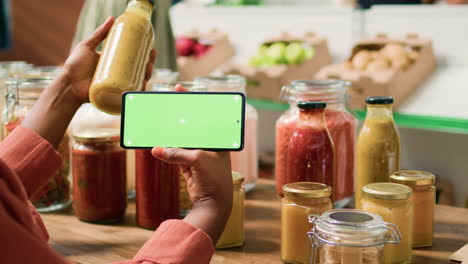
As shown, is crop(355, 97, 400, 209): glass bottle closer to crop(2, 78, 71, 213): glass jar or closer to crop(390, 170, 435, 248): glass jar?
crop(390, 170, 435, 248): glass jar

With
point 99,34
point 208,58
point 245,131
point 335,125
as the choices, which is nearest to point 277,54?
point 208,58

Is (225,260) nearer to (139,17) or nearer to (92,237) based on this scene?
(92,237)

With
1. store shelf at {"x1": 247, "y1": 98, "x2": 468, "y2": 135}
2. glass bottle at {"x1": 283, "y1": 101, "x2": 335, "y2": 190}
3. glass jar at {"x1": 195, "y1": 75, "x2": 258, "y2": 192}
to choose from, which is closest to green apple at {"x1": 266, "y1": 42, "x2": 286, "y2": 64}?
store shelf at {"x1": 247, "y1": 98, "x2": 468, "y2": 135}

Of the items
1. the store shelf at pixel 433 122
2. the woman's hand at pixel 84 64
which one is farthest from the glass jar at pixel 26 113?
the store shelf at pixel 433 122

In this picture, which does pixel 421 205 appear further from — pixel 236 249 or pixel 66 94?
pixel 66 94

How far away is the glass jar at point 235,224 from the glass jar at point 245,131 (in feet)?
1.20

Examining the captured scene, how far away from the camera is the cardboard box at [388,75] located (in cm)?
270

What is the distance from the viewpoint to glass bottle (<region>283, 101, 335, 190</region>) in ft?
4.19

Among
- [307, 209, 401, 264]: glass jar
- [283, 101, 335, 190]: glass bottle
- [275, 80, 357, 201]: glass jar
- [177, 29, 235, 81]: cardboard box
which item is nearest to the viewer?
[307, 209, 401, 264]: glass jar

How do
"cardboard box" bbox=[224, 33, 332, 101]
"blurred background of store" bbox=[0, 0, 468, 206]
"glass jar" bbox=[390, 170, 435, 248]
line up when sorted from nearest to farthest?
1. "glass jar" bbox=[390, 170, 435, 248]
2. "blurred background of store" bbox=[0, 0, 468, 206]
3. "cardboard box" bbox=[224, 33, 332, 101]

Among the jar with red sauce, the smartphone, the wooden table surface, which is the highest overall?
the smartphone

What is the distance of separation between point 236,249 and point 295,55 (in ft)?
6.98

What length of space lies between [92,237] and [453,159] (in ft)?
6.58

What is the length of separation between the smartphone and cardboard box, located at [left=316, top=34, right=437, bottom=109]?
178 cm
